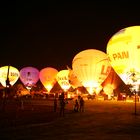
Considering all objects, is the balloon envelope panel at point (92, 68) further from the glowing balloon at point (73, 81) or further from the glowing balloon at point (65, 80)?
the glowing balloon at point (65, 80)

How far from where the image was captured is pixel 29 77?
87938mm

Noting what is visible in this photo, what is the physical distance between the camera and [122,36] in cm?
4588

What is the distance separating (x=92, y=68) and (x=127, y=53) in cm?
1548

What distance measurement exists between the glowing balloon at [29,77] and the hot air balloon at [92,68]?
27.4 m

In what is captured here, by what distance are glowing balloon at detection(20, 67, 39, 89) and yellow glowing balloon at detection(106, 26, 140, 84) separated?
42693mm

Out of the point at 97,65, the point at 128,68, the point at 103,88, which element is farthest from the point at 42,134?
the point at 103,88

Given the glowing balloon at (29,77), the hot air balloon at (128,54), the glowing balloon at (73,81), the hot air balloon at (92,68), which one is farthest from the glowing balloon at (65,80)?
the hot air balloon at (128,54)

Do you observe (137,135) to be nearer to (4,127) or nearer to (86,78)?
(4,127)

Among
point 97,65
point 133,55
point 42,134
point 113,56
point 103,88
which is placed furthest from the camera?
point 103,88

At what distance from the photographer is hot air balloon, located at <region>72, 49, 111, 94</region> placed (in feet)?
196

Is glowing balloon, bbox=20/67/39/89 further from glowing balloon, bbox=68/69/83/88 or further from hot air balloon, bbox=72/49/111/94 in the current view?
hot air balloon, bbox=72/49/111/94

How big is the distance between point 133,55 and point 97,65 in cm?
Answer: 1603

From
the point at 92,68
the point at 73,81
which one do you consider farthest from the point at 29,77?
the point at 92,68

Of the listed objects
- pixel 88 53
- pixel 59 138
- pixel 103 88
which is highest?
pixel 88 53
